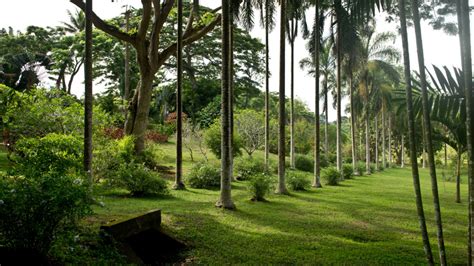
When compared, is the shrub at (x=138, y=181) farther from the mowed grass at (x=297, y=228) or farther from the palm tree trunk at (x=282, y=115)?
the palm tree trunk at (x=282, y=115)

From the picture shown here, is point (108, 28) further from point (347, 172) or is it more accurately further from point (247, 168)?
point (347, 172)

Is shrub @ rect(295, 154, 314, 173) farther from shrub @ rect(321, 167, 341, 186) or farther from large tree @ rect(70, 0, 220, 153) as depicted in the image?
large tree @ rect(70, 0, 220, 153)

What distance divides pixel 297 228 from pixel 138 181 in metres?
6.12

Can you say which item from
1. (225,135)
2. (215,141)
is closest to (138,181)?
(225,135)

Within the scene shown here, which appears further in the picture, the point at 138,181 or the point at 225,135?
the point at 138,181

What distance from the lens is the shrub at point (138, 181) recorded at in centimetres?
1378

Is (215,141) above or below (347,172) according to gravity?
above

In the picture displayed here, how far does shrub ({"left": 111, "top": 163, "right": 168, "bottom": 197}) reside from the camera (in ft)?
45.2

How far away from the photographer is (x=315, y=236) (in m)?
9.09

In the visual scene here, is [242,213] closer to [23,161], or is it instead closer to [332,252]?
[332,252]

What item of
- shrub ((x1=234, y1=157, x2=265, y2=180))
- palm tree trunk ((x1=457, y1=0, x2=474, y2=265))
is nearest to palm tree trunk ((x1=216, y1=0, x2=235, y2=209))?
palm tree trunk ((x1=457, y1=0, x2=474, y2=265))

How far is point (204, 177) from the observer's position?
57.8ft

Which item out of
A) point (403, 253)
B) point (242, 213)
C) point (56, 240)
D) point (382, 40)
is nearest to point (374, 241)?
point (403, 253)

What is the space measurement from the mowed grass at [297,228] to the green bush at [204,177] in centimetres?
218
